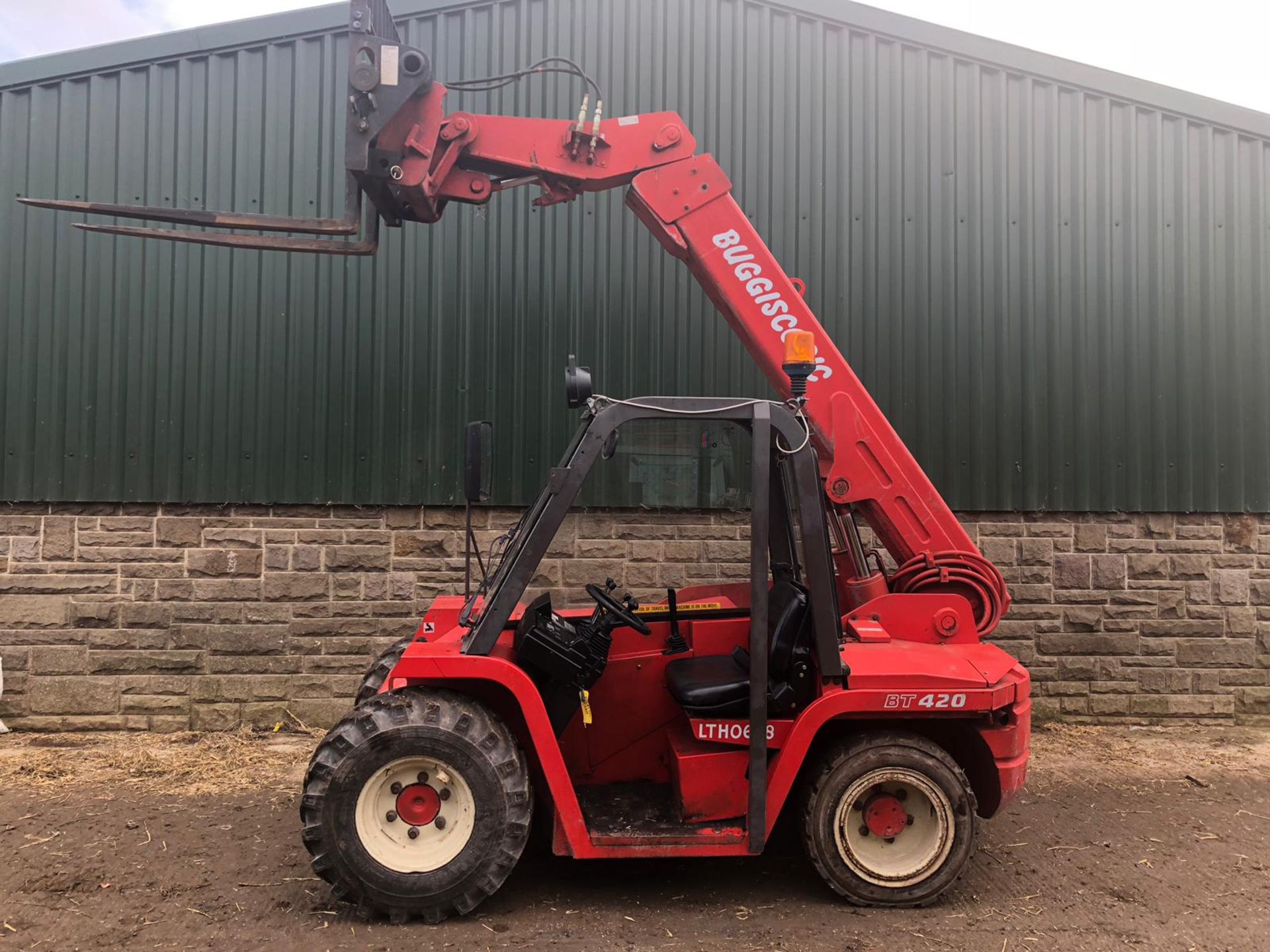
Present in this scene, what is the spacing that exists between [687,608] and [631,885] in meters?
1.40

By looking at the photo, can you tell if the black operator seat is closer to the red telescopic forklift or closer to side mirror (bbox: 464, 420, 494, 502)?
the red telescopic forklift

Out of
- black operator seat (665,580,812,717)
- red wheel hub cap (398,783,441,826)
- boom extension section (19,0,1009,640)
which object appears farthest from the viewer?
boom extension section (19,0,1009,640)

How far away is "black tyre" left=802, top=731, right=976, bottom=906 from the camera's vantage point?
386cm

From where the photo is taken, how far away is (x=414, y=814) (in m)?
3.77

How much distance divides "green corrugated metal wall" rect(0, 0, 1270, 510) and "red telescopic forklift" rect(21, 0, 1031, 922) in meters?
2.38

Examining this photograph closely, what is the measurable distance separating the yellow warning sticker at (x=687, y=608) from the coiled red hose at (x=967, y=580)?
1046 mm

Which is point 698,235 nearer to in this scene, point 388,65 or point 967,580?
point 388,65

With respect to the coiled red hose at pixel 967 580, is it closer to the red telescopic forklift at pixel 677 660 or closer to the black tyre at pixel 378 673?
the red telescopic forklift at pixel 677 660

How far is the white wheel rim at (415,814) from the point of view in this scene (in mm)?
3729

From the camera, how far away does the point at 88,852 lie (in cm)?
452

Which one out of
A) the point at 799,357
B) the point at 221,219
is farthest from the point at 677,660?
the point at 221,219

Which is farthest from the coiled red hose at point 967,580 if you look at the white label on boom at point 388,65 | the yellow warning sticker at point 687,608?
the white label on boom at point 388,65

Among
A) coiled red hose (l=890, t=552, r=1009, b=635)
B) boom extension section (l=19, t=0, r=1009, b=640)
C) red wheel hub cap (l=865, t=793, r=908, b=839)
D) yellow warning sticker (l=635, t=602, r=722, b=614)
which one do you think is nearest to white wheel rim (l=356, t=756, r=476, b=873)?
yellow warning sticker (l=635, t=602, r=722, b=614)

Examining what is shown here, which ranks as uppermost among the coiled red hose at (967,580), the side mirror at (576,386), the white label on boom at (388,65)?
the white label on boom at (388,65)
